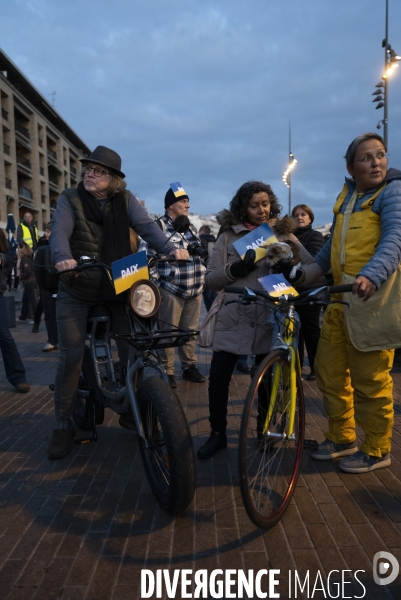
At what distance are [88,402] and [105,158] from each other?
179 centimetres

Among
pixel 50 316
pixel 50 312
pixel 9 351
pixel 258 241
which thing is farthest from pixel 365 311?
pixel 50 316

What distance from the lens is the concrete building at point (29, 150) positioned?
4433cm

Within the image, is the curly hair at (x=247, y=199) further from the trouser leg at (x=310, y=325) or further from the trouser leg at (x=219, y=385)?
the trouser leg at (x=310, y=325)

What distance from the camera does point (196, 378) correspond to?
628cm

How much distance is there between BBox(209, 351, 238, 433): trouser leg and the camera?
382 cm

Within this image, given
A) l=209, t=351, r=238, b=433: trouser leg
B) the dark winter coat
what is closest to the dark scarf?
l=209, t=351, r=238, b=433: trouser leg

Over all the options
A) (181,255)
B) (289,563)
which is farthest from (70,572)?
(181,255)

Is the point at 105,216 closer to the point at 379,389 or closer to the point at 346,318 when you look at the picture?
the point at 346,318

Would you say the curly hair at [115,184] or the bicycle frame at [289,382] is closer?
the bicycle frame at [289,382]

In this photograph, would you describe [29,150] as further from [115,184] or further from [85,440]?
[85,440]

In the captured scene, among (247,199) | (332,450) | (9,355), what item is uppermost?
(247,199)

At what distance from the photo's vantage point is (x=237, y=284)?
3.76 m

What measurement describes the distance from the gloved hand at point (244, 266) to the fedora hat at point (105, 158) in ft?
3.39

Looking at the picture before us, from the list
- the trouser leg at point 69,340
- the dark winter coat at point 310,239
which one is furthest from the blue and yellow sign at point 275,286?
the dark winter coat at point 310,239
